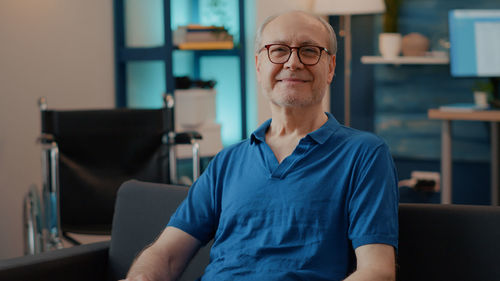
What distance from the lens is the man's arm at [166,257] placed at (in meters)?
1.56

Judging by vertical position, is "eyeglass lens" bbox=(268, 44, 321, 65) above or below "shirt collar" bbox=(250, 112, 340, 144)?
above

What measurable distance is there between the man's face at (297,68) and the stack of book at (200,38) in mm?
2337

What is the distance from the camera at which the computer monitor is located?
3996 millimetres

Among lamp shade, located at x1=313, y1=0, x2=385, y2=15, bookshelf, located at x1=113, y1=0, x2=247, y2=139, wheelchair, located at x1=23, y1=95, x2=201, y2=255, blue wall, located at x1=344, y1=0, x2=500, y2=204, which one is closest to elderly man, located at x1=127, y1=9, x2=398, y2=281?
wheelchair, located at x1=23, y1=95, x2=201, y2=255

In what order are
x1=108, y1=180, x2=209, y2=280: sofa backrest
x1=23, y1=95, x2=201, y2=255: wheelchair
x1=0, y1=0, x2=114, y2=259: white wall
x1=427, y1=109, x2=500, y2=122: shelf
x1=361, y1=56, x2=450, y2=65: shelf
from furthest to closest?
x1=361, y1=56, x2=450, y2=65: shelf < x1=427, y1=109, x2=500, y2=122: shelf < x1=0, y1=0, x2=114, y2=259: white wall < x1=23, y1=95, x2=201, y2=255: wheelchair < x1=108, y1=180, x2=209, y2=280: sofa backrest

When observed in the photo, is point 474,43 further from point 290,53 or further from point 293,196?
point 293,196

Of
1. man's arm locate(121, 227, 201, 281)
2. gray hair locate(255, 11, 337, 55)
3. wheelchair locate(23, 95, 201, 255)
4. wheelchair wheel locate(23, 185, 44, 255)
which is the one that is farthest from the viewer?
wheelchair locate(23, 95, 201, 255)

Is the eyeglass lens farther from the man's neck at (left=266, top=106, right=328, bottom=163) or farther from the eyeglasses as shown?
the man's neck at (left=266, top=106, right=328, bottom=163)

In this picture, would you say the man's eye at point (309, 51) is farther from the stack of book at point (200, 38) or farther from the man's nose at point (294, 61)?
the stack of book at point (200, 38)

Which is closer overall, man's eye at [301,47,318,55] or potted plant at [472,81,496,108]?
man's eye at [301,47,318,55]

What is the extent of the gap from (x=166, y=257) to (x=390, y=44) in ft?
10.2

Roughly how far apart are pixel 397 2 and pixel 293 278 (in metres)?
3.42

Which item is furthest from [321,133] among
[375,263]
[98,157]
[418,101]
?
[418,101]

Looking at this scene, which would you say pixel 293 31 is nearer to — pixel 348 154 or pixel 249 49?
pixel 348 154
